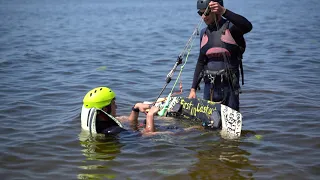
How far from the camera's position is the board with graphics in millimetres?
7181

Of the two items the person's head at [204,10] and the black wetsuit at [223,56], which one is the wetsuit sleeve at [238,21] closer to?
the black wetsuit at [223,56]

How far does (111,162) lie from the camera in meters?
6.61

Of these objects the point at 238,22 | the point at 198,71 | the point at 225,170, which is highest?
the point at 238,22

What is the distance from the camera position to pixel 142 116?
9219 mm

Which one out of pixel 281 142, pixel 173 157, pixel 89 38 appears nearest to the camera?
pixel 173 157

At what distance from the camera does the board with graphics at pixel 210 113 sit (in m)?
7.18

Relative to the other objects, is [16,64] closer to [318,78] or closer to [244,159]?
[318,78]

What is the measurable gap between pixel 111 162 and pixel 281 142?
9.17ft

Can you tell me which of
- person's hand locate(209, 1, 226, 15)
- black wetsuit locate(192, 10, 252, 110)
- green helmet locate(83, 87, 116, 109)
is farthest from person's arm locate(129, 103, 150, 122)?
person's hand locate(209, 1, 226, 15)

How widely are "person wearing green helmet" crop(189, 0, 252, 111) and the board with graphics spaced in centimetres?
20

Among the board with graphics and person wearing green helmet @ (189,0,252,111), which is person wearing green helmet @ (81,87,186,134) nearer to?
the board with graphics

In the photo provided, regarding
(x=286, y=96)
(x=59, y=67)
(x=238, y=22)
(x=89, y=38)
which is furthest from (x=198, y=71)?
(x=89, y=38)

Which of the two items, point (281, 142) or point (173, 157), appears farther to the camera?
point (281, 142)

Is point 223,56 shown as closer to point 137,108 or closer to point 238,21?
point 238,21
